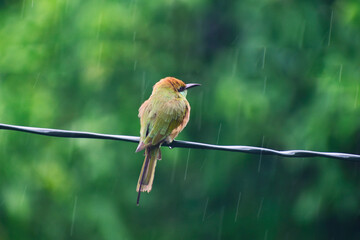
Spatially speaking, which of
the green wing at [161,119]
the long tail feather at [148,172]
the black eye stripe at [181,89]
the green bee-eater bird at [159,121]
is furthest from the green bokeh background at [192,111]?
the long tail feather at [148,172]

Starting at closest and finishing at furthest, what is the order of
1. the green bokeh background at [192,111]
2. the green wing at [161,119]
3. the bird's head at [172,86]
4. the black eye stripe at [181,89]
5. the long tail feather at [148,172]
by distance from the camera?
the long tail feather at [148,172]
the green wing at [161,119]
the bird's head at [172,86]
the black eye stripe at [181,89]
the green bokeh background at [192,111]

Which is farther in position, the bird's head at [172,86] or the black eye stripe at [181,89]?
the black eye stripe at [181,89]

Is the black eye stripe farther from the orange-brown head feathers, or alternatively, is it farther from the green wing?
the green wing

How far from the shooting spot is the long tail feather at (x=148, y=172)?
160 inches

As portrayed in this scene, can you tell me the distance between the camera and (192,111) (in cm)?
654

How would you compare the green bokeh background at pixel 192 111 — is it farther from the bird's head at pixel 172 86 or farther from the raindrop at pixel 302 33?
the bird's head at pixel 172 86

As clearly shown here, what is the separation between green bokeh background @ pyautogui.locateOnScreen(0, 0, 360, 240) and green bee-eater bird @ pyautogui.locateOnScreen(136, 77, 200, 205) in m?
1.50

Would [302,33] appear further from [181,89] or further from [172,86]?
[172,86]

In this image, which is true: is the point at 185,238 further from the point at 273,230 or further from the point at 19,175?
the point at 19,175

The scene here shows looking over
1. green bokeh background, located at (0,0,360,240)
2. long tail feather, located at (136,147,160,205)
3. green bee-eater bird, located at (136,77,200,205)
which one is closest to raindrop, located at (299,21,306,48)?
green bokeh background, located at (0,0,360,240)

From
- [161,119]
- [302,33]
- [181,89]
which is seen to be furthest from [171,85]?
[302,33]

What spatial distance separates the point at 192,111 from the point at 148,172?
8.15 feet

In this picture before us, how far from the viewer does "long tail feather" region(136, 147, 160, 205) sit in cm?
406

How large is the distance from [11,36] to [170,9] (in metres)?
1.93
